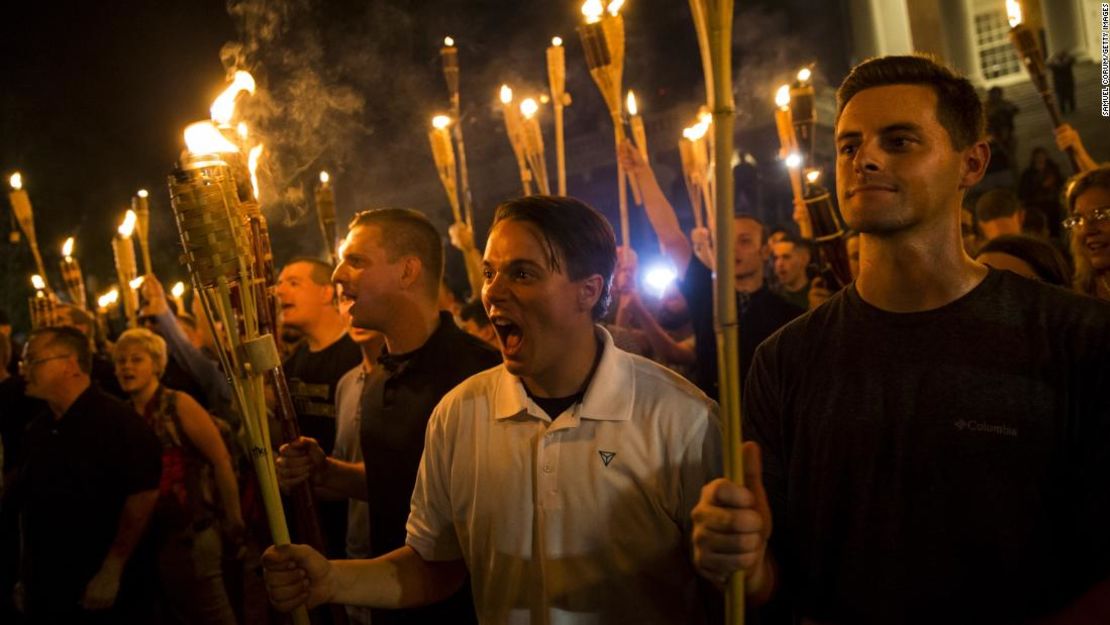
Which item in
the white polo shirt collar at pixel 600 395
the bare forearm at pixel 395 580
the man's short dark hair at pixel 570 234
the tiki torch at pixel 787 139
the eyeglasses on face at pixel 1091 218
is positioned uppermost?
the tiki torch at pixel 787 139

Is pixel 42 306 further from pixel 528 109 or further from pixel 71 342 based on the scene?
pixel 528 109

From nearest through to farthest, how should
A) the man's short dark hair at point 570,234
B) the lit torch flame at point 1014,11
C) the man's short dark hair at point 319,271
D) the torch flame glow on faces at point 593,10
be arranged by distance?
the man's short dark hair at point 570,234
the lit torch flame at point 1014,11
the torch flame glow on faces at point 593,10
the man's short dark hair at point 319,271

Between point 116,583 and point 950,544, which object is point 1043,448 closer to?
point 950,544

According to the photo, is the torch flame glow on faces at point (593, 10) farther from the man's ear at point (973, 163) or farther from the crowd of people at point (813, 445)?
the man's ear at point (973, 163)

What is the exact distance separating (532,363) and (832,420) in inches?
36.0

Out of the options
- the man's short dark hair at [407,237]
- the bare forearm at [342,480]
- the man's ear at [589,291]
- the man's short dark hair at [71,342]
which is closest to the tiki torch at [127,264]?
the man's short dark hair at [71,342]

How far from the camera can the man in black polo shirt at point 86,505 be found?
5301mm

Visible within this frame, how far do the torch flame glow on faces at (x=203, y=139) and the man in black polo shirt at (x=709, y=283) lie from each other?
2.36m

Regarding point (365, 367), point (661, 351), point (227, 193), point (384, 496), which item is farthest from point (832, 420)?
point (661, 351)

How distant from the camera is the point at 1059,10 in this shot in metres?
22.2

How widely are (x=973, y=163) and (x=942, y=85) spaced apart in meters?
0.23

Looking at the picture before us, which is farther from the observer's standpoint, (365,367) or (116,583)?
(116,583)

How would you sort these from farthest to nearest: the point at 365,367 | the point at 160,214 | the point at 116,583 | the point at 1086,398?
1. the point at 160,214
2. the point at 116,583
3. the point at 365,367
4. the point at 1086,398

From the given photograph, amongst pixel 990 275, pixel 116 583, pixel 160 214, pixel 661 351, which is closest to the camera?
pixel 990 275
